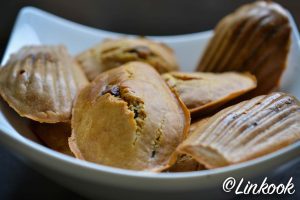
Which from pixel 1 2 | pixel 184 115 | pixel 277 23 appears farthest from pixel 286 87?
pixel 1 2

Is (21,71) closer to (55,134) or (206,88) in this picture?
(55,134)

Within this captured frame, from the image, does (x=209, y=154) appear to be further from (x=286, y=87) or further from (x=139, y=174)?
(x=286, y=87)

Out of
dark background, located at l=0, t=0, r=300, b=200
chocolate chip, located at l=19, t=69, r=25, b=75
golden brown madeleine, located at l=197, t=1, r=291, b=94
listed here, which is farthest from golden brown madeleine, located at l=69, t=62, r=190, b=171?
dark background, located at l=0, t=0, r=300, b=200

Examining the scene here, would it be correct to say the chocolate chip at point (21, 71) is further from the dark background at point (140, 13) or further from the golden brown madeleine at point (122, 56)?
the dark background at point (140, 13)

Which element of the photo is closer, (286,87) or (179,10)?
(286,87)

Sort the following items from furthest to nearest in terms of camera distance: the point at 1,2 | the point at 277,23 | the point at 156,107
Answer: the point at 1,2
the point at 277,23
the point at 156,107

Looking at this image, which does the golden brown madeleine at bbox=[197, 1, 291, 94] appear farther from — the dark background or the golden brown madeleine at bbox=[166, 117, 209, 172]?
the dark background

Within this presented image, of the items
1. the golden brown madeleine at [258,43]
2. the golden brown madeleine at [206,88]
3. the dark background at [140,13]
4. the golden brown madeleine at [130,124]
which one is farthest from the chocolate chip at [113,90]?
the dark background at [140,13]

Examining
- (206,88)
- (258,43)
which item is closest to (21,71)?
(206,88)
